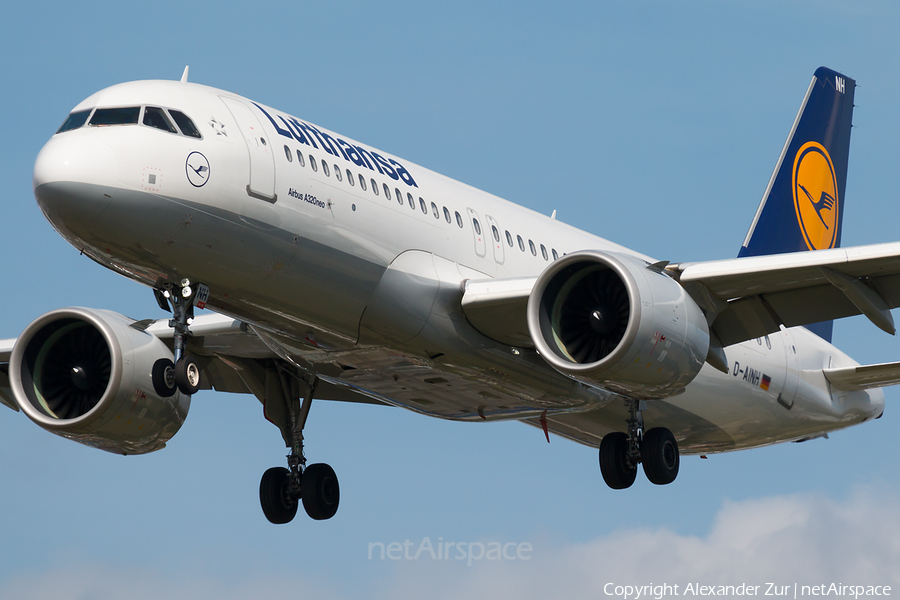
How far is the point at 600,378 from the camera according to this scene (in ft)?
62.2

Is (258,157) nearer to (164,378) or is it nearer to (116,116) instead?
(116,116)

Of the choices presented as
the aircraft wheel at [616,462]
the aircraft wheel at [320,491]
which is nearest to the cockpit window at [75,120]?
the aircraft wheel at [320,491]

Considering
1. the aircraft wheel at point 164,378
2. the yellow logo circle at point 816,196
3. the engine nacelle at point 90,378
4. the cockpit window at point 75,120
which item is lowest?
the aircraft wheel at point 164,378

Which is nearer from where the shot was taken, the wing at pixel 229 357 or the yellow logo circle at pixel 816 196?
the wing at pixel 229 357

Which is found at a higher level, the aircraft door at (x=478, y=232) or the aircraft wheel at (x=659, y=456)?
the aircraft door at (x=478, y=232)

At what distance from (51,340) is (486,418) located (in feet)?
26.6

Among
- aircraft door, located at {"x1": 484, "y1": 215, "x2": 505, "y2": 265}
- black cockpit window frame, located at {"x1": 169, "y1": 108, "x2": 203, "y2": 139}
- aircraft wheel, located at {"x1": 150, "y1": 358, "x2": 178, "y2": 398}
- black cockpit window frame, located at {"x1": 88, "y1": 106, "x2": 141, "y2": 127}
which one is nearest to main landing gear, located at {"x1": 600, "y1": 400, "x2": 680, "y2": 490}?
aircraft door, located at {"x1": 484, "y1": 215, "x2": 505, "y2": 265}

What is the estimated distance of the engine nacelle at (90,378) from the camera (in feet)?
74.6

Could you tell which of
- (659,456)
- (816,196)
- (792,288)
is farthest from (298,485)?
(816,196)

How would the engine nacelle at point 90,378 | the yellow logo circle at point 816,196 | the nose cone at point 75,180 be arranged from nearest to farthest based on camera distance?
1. the nose cone at point 75,180
2. the engine nacelle at point 90,378
3. the yellow logo circle at point 816,196

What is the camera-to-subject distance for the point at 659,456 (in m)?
22.5

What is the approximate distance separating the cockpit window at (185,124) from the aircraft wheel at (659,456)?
993 cm

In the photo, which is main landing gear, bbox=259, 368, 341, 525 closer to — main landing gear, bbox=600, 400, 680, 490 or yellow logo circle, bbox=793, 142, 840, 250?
main landing gear, bbox=600, 400, 680, 490

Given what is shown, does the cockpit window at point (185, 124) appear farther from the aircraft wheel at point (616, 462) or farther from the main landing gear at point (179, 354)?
the aircraft wheel at point (616, 462)
